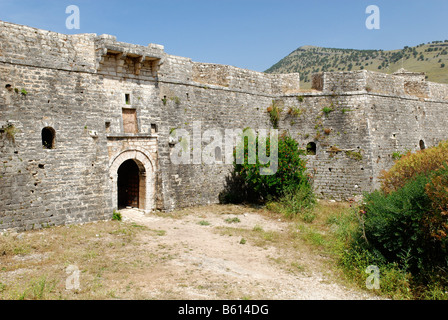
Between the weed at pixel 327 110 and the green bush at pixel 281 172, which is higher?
the weed at pixel 327 110

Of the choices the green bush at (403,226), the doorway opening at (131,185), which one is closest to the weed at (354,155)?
the green bush at (403,226)

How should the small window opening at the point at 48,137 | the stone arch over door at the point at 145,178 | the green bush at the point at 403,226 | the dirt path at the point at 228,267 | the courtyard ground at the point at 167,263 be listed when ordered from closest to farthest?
the courtyard ground at the point at 167,263 < the dirt path at the point at 228,267 < the green bush at the point at 403,226 < the small window opening at the point at 48,137 < the stone arch over door at the point at 145,178

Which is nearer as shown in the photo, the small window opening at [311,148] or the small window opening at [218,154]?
the small window opening at [218,154]

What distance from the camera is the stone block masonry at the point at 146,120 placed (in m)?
9.25

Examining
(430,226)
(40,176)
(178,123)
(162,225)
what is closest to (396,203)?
(430,226)

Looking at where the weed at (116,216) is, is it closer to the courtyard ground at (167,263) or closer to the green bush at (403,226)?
the courtyard ground at (167,263)

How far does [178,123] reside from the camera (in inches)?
512

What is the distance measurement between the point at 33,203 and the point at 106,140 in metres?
2.82

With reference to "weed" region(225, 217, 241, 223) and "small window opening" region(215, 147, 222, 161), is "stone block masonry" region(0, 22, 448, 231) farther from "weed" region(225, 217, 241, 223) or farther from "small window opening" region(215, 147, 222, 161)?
"weed" region(225, 217, 241, 223)

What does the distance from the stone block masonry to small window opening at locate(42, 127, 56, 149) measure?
0.03 m

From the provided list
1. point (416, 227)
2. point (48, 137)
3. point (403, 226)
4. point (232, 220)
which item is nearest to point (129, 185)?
point (48, 137)

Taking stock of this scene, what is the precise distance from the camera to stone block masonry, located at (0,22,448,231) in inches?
364

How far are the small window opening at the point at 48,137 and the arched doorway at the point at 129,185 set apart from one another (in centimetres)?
337

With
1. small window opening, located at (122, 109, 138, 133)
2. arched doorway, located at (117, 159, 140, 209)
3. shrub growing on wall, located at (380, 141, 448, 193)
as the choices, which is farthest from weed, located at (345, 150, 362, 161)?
small window opening, located at (122, 109, 138, 133)
